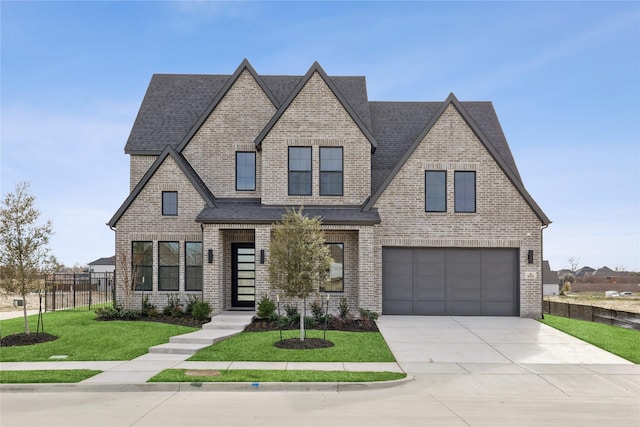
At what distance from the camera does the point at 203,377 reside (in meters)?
10.9

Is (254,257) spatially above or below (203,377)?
above

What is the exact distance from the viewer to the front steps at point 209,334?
1429cm

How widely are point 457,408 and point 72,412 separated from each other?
6.85 metres

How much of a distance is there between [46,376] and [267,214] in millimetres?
10384

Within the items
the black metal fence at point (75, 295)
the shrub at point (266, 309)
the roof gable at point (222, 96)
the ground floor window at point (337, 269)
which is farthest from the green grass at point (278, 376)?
the roof gable at point (222, 96)

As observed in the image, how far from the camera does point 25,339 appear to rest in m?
15.9

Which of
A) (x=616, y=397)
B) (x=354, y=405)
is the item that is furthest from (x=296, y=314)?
(x=616, y=397)

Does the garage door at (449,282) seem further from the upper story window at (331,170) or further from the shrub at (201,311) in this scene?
the shrub at (201,311)

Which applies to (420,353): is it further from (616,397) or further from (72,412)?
(72,412)

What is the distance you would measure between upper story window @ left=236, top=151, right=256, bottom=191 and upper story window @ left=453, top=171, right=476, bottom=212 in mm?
8604

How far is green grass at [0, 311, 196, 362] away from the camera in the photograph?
45.6ft

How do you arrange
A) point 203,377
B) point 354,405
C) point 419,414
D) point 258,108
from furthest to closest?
point 258,108
point 203,377
point 354,405
point 419,414

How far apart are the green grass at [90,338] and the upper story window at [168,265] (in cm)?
286

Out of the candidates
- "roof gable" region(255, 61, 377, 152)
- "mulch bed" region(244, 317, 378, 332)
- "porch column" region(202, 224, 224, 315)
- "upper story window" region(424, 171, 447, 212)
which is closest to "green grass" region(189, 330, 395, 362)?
"mulch bed" region(244, 317, 378, 332)
